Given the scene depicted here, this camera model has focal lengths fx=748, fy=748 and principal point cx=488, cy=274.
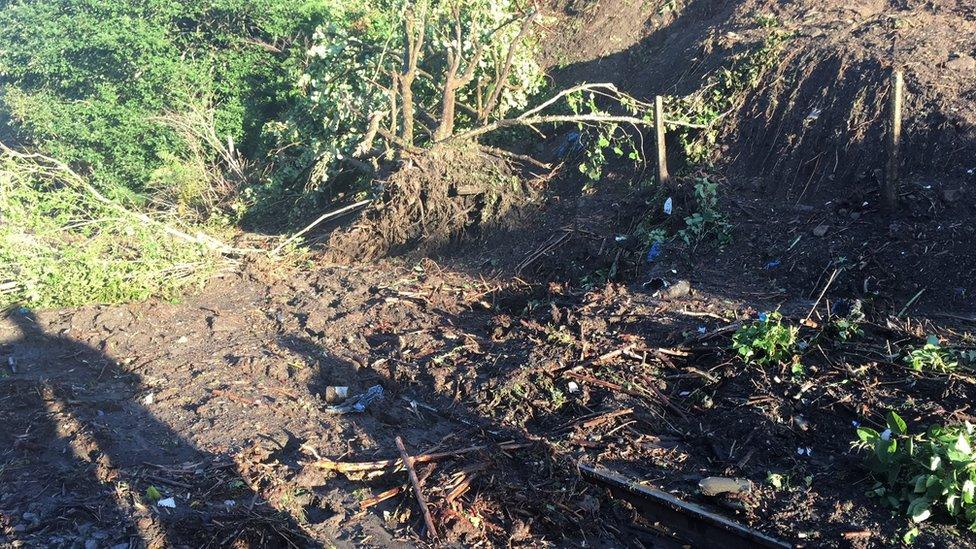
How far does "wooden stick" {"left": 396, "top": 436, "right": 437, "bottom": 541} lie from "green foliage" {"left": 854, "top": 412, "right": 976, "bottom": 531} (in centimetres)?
239

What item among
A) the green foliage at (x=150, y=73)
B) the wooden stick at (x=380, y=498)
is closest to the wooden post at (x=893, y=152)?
the wooden stick at (x=380, y=498)

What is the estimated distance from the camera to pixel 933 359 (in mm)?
4676

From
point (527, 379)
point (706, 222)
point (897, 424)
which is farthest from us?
point (706, 222)

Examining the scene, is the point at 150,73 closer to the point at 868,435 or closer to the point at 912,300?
the point at 912,300

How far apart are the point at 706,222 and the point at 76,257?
252 inches

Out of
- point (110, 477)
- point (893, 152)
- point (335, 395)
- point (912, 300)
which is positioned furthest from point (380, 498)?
point (893, 152)

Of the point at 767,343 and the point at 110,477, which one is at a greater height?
the point at 767,343

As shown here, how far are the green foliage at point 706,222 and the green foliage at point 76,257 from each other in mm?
5259

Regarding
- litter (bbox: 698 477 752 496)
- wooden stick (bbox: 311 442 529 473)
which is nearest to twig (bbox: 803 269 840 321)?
litter (bbox: 698 477 752 496)

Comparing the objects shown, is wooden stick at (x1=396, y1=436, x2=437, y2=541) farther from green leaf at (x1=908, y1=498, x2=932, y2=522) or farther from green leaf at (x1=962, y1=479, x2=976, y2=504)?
green leaf at (x1=962, y1=479, x2=976, y2=504)

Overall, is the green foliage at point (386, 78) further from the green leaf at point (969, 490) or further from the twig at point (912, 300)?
the green leaf at point (969, 490)

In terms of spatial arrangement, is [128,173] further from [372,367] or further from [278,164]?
[372,367]

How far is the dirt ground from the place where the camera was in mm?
4316

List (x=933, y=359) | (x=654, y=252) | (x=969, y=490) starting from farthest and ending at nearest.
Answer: (x=654, y=252), (x=933, y=359), (x=969, y=490)
